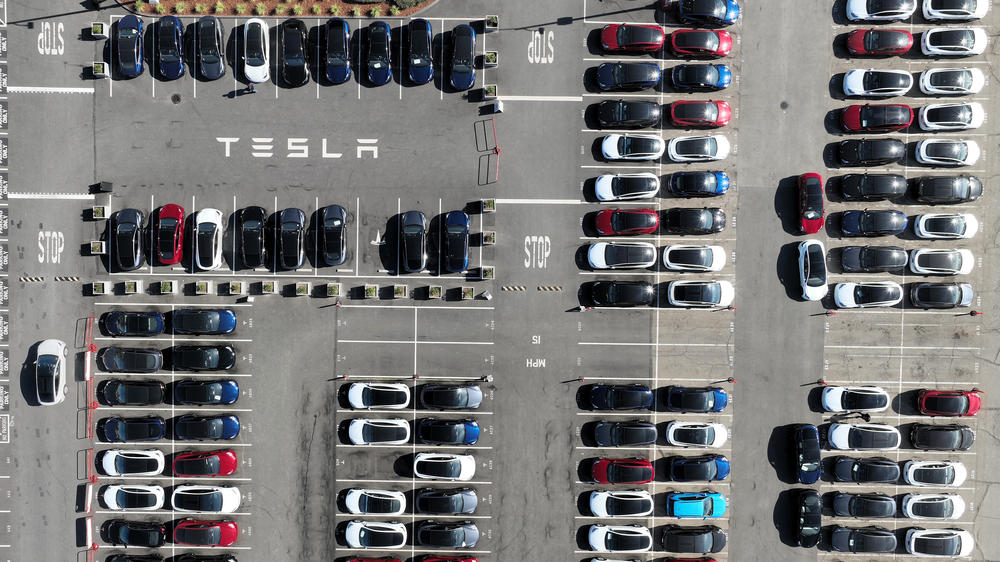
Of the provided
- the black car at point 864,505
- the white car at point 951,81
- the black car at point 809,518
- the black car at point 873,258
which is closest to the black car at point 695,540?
the black car at point 809,518

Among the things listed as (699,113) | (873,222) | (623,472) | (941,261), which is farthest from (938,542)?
(699,113)

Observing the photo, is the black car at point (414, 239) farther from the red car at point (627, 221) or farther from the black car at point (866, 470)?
the black car at point (866, 470)

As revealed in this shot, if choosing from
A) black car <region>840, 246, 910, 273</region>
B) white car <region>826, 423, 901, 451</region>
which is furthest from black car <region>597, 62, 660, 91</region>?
white car <region>826, 423, 901, 451</region>

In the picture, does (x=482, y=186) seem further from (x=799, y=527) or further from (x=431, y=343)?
(x=799, y=527)

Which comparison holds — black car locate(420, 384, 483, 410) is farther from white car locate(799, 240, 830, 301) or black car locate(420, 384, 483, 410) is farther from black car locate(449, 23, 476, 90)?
white car locate(799, 240, 830, 301)

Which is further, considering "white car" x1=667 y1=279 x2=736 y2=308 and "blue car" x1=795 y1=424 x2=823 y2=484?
"blue car" x1=795 y1=424 x2=823 y2=484

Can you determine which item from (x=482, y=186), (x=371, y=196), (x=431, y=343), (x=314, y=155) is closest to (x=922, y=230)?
(x=482, y=186)

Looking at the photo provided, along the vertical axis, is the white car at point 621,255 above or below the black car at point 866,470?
above

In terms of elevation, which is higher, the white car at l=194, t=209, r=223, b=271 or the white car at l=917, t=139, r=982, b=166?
the white car at l=917, t=139, r=982, b=166
